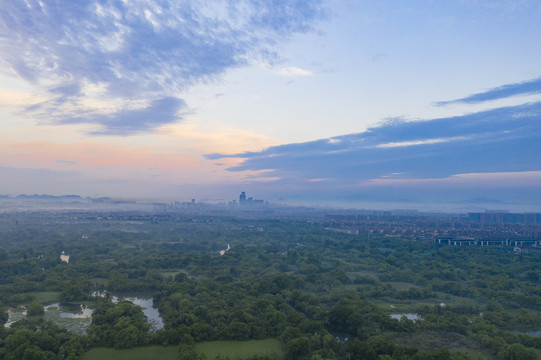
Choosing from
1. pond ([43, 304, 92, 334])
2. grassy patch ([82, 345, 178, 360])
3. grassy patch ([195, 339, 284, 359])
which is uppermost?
grassy patch ([195, 339, 284, 359])

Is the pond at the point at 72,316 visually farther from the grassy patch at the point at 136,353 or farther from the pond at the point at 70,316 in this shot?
the grassy patch at the point at 136,353

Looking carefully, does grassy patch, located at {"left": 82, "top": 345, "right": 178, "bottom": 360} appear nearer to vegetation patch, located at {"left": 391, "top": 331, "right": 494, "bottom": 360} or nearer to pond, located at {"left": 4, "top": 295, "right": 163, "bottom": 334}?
pond, located at {"left": 4, "top": 295, "right": 163, "bottom": 334}

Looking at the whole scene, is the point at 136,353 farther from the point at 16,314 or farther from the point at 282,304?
the point at 16,314

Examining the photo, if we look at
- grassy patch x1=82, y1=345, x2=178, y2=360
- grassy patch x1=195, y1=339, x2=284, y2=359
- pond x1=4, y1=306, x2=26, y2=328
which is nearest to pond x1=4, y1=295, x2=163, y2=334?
pond x1=4, y1=306, x2=26, y2=328

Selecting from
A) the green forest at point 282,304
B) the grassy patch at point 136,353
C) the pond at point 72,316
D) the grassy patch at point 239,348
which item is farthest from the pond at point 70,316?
the grassy patch at point 239,348

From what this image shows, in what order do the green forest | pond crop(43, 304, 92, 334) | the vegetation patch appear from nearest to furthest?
the green forest → the vegetation patch → pond crop(43, 304, 92, 334)
